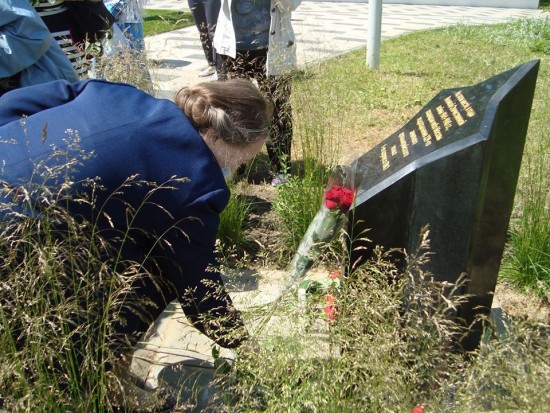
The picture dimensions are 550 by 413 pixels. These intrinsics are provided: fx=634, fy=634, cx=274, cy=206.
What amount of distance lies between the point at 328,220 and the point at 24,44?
1.60 metres

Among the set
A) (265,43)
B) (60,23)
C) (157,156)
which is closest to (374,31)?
(265,43)

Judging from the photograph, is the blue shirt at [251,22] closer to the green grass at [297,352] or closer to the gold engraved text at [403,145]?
the gold engraved text at [403,145]

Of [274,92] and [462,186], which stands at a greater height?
[462,186]

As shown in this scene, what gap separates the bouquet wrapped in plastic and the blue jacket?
0.59 meters

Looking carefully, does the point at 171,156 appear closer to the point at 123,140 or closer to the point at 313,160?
the point at 123,140

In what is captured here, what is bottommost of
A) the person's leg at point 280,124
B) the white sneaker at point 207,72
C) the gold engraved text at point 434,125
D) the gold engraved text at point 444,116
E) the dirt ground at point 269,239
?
the white sneaker at point 207,72

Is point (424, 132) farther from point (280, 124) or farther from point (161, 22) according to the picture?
point (161, 22)

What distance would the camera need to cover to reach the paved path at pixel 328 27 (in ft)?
24.0

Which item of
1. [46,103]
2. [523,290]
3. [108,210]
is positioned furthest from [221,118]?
[523,290]

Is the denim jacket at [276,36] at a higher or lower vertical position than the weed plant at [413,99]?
higher

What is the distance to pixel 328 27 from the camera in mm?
12375

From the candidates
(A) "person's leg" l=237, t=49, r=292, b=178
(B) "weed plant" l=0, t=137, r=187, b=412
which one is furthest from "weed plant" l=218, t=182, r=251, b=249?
(B) "weed plant" l=0, t=137, r=187, b=412

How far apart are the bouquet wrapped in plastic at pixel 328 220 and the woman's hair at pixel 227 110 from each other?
0.58 m

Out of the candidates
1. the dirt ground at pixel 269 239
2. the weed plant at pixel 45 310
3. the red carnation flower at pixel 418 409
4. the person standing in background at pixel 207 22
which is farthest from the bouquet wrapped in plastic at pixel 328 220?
the person standing in background at pixel 207 22
